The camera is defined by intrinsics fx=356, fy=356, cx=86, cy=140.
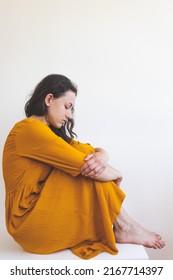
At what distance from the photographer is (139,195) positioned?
6.43 feet

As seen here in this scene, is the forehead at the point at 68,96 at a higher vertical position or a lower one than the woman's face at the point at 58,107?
higher

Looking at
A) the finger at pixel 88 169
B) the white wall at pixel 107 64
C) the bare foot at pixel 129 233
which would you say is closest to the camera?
the finger at pixel 88 169

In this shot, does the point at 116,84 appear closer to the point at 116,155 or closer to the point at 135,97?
the point at 135,97

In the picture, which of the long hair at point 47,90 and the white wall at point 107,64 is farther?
the white wall at point 107,64

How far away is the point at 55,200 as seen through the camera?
4.38ft

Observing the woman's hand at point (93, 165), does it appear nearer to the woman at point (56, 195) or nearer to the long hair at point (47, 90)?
the woman at point (56, 195)

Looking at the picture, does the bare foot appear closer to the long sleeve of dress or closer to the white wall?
the long sleeve of dress

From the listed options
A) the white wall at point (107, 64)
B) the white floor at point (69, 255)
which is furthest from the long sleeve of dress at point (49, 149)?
the white wall at point (107, 64)

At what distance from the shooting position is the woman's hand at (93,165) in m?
1.31

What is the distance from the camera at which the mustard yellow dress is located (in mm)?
1325

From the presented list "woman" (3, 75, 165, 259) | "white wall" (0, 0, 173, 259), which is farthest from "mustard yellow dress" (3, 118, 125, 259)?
"white wall" (0, 0, 173, 259)

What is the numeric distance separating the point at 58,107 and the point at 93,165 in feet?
1.04

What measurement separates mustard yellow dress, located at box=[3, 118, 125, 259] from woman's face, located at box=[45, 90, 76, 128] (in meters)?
0.13

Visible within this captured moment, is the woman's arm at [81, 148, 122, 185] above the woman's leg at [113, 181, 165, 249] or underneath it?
above
